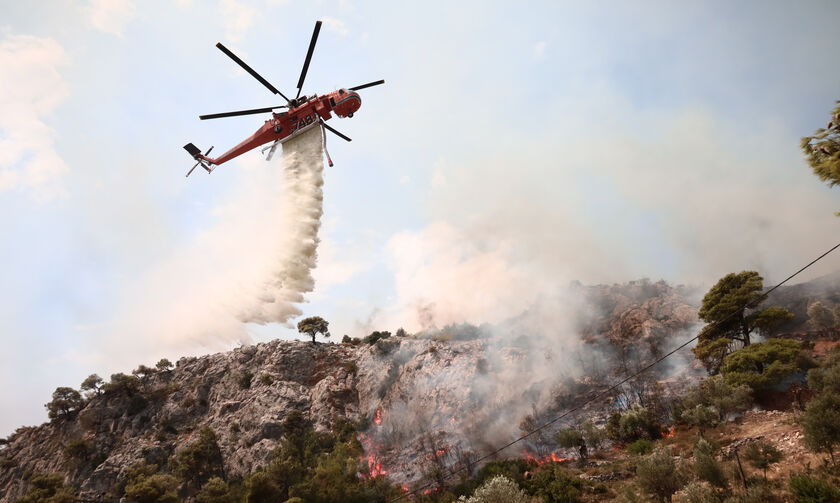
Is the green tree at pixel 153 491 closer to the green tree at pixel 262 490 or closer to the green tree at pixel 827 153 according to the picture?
the green tree at pixel 262 490

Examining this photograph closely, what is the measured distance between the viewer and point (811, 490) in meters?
17.2

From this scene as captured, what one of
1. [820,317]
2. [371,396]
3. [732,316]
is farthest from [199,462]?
[820,317]

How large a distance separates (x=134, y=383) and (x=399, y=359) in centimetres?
5894

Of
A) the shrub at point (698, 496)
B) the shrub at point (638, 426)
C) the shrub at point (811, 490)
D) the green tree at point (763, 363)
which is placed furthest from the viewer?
the shrub at point (638, 426)

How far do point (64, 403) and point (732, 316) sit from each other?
119 m

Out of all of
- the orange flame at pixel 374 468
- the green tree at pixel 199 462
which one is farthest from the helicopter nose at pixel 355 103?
the green tree at pixel 199 462

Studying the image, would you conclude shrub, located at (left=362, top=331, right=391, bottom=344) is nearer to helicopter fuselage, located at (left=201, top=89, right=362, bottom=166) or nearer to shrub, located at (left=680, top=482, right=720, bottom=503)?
helicopter fuselage, located at (left=201, top=89, right=362, bottom=166)

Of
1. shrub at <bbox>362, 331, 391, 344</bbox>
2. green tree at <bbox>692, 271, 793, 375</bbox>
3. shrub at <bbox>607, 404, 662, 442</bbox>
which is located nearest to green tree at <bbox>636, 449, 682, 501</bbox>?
shrub at <bbox>607, 404, 662, 442</bbox>

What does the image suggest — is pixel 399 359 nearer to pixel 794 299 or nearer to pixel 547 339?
pixel 547 339

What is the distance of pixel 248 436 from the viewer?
2485 inches

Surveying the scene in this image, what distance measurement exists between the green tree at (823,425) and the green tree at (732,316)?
991 inches

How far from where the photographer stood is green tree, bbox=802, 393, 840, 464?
2020cm

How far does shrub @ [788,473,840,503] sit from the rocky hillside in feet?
114

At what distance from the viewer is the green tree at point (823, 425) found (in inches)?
795
